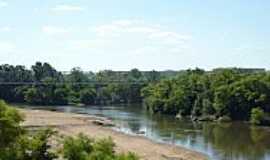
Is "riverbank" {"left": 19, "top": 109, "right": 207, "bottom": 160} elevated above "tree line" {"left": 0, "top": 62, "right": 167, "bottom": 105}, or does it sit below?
below

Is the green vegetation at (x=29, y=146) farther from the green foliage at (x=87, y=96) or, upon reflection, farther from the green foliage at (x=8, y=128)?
the green foliage at (x=87, y=96)

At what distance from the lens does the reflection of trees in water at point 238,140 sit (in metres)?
59.6

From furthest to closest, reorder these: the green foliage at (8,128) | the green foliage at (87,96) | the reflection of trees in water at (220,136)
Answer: the green foliage at (87,96) → the reflection of trees in water at (220,136) → the green foliage at (8,128)

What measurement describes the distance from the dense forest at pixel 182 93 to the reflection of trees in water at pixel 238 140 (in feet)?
23.9

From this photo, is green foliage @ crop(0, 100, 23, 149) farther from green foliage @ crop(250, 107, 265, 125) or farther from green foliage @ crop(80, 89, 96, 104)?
green foliage @ crop(80, 89, 96, 104)

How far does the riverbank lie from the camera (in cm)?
5725

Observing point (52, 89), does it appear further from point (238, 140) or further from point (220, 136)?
point (238, 140)

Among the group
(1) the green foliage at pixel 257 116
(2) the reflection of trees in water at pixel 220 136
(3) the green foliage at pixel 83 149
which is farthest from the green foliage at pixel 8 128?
(1) the green foliage at pixel 257 116

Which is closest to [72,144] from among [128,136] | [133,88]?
[128,136]

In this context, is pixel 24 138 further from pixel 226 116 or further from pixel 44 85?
pixel 44 85

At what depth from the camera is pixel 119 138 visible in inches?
2699

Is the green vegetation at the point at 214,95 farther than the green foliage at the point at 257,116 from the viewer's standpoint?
Yes

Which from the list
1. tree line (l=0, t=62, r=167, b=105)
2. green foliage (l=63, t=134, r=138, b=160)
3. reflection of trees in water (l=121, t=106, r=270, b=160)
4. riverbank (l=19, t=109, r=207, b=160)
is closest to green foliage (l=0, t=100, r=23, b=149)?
green foliage (l=63, t=134, r=138, b=160)

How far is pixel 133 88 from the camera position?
162 meters
